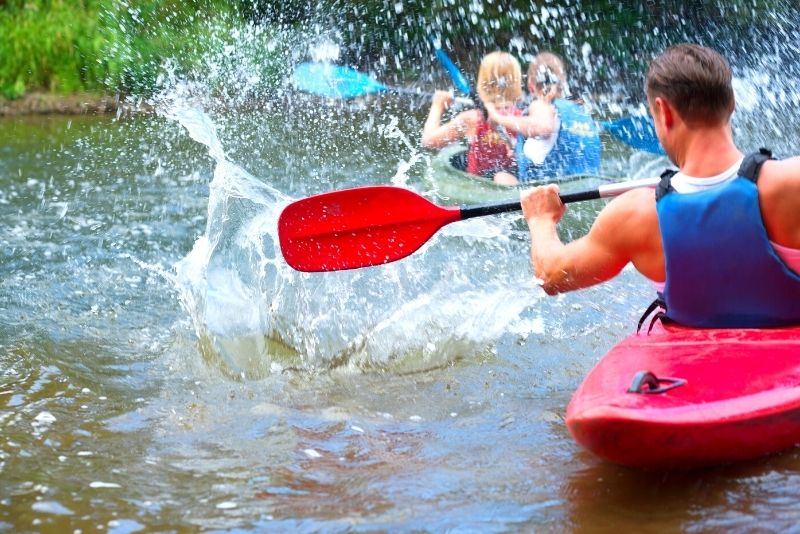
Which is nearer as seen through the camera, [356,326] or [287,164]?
[356,326]

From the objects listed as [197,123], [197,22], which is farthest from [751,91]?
[197,123]

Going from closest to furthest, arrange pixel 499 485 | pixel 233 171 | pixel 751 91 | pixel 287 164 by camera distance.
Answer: pixel 499 485, pixel 233 171, pixel 287 164, pixel 751 91

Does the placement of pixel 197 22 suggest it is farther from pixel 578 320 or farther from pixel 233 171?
pixel 578 320

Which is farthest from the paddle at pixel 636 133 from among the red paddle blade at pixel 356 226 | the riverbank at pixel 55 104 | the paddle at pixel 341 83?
the riverbank at pixel 55 104

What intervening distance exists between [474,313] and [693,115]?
1567mm

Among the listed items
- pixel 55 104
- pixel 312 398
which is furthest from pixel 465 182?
pixel 55 104

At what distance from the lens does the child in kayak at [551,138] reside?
5.59 m

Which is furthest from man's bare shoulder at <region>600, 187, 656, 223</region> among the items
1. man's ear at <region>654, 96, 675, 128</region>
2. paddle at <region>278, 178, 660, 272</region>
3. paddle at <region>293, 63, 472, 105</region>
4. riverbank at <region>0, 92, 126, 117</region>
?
riverbank at <region>0, 92, 126, 117</region>

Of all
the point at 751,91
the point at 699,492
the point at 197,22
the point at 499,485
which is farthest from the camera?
the point at 197,22

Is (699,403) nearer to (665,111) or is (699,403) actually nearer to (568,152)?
(665,111)

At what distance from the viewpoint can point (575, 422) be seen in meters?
2.33

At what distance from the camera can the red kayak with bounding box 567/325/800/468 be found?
2221 mm

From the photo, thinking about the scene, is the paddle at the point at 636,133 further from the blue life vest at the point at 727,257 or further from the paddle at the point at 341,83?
the blue life vest at the point at 727,257

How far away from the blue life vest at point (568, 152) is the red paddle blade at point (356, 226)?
2.11 meters
